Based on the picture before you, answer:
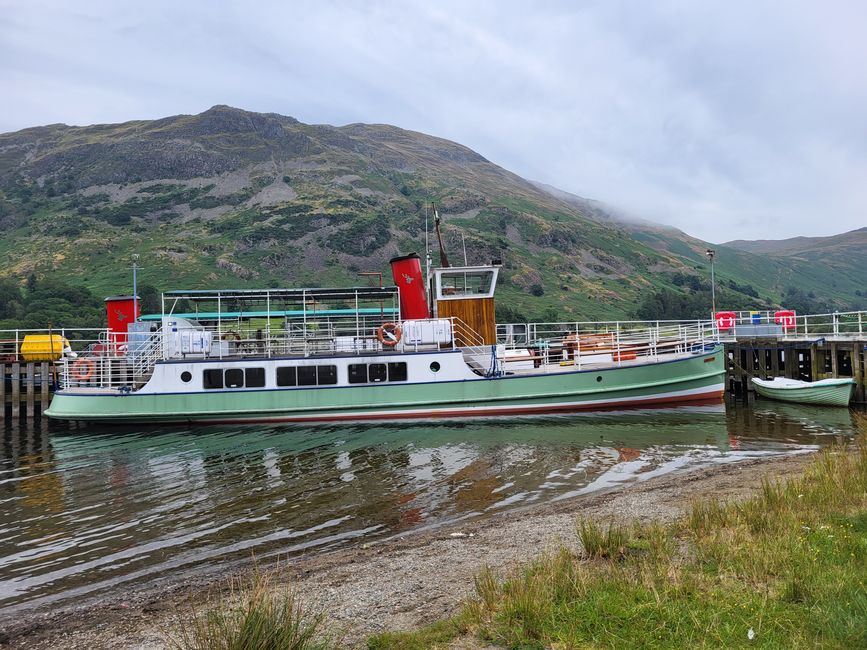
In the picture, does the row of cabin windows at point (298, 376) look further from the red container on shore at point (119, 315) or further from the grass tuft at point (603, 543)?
the grass tuft at point (603, 543)

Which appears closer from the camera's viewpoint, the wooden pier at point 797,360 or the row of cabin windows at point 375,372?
the row of cabin windows at point 375,372

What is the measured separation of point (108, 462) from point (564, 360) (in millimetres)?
16579

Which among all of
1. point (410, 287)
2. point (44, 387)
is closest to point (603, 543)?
point (410, 287)

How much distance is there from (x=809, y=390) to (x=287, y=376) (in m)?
20.8

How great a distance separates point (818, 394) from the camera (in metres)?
23.8

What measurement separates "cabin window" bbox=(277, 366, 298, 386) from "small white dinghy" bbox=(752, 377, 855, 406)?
2011 centimetres

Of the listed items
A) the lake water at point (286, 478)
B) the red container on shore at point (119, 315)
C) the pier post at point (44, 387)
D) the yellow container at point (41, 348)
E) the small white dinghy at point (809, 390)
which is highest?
the red container on shore at point (119, 315)

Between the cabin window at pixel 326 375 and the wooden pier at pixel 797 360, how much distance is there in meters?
19.2

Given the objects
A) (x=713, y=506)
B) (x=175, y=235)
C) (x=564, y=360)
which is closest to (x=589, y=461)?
(x=713, y=506)

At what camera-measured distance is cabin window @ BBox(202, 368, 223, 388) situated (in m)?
23.7

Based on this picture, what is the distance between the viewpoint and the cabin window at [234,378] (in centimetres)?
2372

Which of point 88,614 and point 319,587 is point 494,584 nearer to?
point 319,587

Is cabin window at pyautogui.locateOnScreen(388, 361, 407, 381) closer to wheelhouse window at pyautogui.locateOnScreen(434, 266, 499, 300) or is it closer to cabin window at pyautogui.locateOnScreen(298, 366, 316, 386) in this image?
cabin window at pyautogui.locateOnScreen(298, 366, 316, 386)

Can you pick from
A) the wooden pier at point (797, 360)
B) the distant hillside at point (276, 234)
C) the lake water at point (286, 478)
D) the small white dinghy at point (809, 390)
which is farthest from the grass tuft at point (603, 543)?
the distant hillside at point (276, 234)
